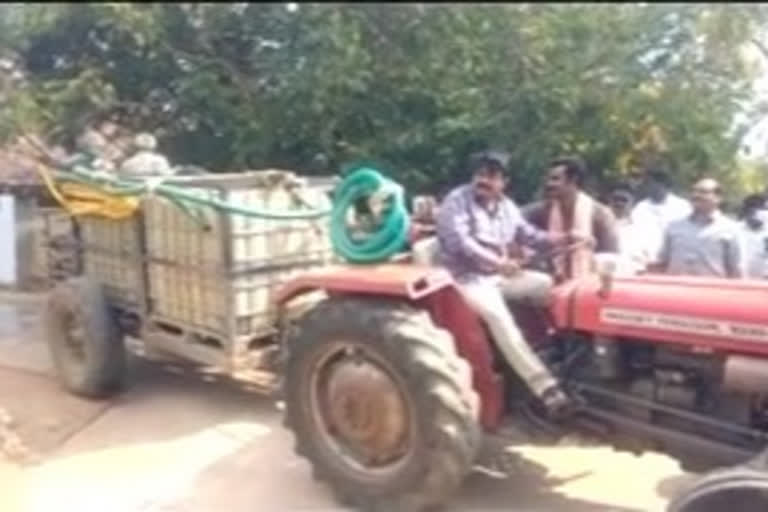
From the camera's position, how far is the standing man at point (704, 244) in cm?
604

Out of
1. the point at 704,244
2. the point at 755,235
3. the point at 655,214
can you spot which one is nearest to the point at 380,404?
the point at 704,244

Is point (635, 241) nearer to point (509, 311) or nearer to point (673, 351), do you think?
point (509, 311)

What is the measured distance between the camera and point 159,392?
261 inches

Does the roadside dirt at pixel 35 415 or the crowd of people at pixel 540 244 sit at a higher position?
the crowd of people at pixel 540 244

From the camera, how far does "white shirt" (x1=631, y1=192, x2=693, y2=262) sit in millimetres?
6590

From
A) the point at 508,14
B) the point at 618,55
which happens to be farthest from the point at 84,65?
the point at 508,14

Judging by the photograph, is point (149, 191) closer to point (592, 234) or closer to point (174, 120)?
point (174, 120)

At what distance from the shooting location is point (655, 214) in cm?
677

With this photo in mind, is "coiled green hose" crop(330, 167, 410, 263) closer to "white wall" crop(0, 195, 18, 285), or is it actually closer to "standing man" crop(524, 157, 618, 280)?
"standing man" crop(524, 157, 618, 280)

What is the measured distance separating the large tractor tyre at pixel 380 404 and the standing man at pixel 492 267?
0.65 feet

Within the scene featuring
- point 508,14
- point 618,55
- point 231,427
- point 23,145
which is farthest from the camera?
point 231,427

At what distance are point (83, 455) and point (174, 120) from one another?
1.63m

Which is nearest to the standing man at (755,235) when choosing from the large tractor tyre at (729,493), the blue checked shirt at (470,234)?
the blue checked shirt at (470,234)

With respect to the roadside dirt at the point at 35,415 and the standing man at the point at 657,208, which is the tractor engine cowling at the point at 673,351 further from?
the roadside dirt at the point at 35,415
